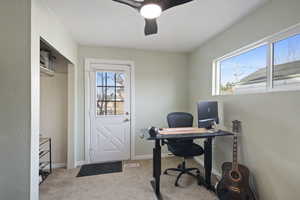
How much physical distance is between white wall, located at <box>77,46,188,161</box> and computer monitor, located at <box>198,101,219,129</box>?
128cm

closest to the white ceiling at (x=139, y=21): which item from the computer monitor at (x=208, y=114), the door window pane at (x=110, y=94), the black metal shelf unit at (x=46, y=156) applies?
the door window pane at (x=110, y=94)

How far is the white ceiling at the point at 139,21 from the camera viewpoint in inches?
70.1

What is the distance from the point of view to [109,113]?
3266 mm

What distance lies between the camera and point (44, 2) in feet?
5.59

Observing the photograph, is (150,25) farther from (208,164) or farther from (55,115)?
(55,115)

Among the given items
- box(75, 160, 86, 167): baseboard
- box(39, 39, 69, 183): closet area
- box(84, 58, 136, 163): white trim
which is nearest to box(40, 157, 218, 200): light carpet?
box(75, 160, 86, 167): baseboard

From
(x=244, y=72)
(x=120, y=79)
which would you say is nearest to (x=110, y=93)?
(x=120, y=79)

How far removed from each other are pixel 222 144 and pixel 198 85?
4.26 feet

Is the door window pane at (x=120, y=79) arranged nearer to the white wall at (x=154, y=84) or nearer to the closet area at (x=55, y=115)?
the white wall at (x=154, y=84)

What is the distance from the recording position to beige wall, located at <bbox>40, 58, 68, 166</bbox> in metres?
2.90

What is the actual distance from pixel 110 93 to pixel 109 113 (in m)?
0.43
